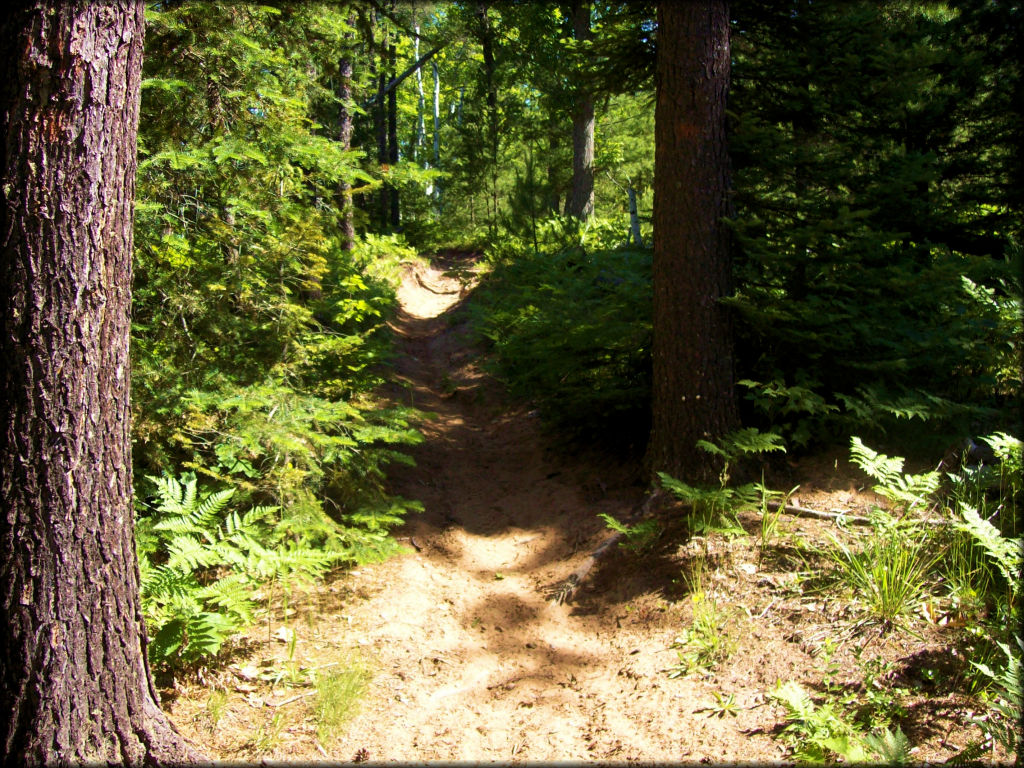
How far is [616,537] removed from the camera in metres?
5.70

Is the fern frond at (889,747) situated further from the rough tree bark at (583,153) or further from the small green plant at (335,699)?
the rough tree bark at (583,153)

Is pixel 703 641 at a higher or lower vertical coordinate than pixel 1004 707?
lower

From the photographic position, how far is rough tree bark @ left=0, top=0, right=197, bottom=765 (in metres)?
2.67

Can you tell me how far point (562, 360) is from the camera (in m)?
7.34

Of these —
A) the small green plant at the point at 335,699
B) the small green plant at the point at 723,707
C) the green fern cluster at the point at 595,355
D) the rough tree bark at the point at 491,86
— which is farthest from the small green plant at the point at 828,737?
the rough tree bark at the point at 491,86

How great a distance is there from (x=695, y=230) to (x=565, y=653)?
3606mm

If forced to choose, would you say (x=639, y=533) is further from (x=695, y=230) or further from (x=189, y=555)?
(x=189, y=555)

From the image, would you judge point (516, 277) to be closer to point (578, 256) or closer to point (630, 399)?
point (578, 256)

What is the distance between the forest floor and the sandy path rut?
0.05 feet

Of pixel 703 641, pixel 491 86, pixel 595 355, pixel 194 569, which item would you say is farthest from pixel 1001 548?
pixel 491 86

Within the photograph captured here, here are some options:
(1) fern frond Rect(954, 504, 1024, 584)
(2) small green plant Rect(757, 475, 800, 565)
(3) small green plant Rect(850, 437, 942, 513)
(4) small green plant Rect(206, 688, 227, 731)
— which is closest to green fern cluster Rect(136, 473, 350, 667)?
(4) small green plant Rect(206, 688, 227, 731)

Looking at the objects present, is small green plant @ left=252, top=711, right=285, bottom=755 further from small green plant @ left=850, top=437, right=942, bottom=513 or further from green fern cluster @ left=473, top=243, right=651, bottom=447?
green fern cluster @ left=473, top=243, right=651, bottom=447

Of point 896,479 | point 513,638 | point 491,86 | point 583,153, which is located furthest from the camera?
point 491,86

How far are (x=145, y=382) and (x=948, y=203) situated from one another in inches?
360
